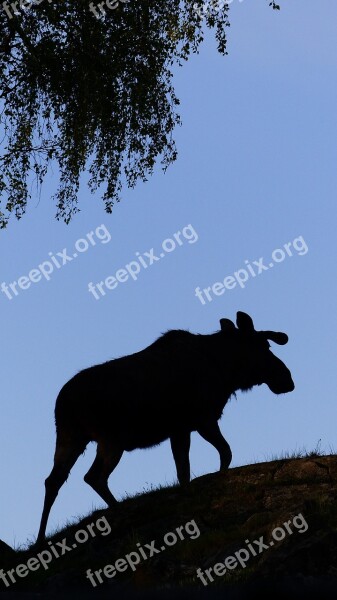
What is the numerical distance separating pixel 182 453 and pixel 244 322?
2.74 m

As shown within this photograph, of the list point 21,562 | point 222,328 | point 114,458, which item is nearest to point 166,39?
point 222,328

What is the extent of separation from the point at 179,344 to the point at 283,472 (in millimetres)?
3364

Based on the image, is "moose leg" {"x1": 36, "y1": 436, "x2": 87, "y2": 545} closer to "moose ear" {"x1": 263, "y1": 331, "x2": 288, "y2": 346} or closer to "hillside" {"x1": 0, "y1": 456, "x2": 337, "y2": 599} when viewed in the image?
"hillside" {"x1": 0, "y1": 456, "x2": 337, "y2": 599}

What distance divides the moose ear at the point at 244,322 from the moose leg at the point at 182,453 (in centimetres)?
242

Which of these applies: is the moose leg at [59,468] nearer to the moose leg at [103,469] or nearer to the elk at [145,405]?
the elk at [145,405]

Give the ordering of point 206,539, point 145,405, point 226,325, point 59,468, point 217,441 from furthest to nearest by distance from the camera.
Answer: point 226,325 → point 217,441 → point 59,468 → point 145,405 → point 206,539

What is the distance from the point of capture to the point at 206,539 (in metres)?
12.2

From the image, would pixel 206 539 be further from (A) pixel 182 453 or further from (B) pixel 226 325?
(B) pixel 226 325

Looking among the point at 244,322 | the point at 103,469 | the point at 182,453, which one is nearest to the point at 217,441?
the point at 182,453

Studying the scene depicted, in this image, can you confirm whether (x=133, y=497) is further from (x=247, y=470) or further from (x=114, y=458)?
(x=247, y=470)

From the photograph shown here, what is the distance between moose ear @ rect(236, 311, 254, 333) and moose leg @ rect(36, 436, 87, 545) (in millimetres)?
3676

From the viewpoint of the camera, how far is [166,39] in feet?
67.1

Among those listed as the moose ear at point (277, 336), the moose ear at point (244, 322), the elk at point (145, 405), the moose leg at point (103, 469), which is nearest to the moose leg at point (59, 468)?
the elk at point (145, 405)

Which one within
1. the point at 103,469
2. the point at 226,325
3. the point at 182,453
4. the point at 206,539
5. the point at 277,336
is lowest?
the point at 206,539
